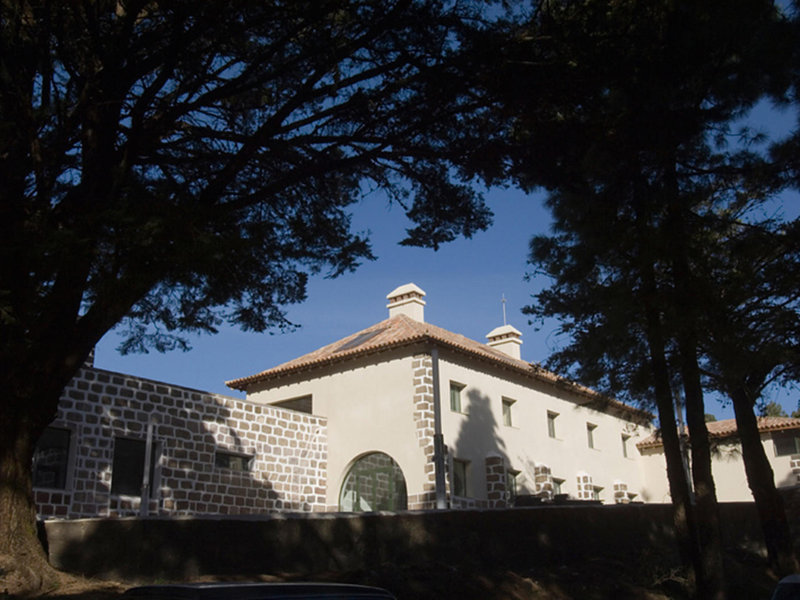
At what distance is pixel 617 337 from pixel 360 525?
4293 millimetres

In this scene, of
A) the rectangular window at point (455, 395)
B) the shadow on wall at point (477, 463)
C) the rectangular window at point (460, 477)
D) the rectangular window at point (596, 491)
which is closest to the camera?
the rectangular window at point (460, 477)

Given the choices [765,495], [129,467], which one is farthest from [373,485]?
[765,495]

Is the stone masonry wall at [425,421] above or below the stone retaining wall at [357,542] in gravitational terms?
above

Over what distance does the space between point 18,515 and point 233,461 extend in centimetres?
1226

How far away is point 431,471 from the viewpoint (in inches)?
848

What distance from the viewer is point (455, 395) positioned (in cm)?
2386

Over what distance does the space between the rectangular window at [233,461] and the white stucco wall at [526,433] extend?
5.19 metres

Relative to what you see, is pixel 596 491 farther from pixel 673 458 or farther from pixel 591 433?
pixel 673 458

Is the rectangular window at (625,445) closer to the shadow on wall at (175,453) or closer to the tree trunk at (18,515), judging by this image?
the shadow on wall at (175,453)

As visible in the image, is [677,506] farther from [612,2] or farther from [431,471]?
[431,471]

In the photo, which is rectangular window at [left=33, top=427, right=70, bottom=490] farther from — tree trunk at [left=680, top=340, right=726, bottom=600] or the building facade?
tree trunk at [left=680, top=340, right=726, bottom=600]

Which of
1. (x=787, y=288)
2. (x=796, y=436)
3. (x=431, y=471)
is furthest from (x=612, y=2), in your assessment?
(x=796, y=436)

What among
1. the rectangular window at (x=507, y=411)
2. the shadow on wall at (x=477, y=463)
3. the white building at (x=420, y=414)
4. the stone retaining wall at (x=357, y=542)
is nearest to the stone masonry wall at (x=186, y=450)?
the white building at (x=420, y=414)

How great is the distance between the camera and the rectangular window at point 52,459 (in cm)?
1675
